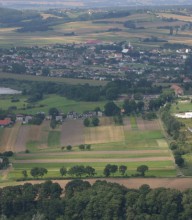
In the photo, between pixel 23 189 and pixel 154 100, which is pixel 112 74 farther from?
pixel 23 189

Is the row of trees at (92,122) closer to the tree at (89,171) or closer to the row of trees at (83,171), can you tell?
the row of trees at (83,171)

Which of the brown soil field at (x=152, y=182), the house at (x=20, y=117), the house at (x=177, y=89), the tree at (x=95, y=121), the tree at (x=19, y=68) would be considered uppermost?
the brown soil field at (x=152, y=182)

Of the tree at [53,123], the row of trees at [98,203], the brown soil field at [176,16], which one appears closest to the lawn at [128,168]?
the row of trees at [98,203]

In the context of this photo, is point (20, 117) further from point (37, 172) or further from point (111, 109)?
point (37, 172)

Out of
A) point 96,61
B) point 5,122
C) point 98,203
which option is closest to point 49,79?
point 96,61

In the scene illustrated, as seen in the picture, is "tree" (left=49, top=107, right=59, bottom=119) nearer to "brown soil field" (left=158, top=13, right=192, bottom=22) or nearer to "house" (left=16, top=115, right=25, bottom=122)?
"house" (left=16, top=115, right=25, bottom=122)

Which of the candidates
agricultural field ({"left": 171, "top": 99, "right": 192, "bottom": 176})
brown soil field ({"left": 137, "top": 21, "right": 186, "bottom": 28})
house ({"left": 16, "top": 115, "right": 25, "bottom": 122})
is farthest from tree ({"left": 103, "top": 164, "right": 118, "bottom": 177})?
brown soil field ({"left": 137, "top": 21, "right": 186, "bottom": 28})

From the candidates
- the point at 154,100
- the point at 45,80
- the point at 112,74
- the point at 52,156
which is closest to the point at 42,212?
the point at 52,156
